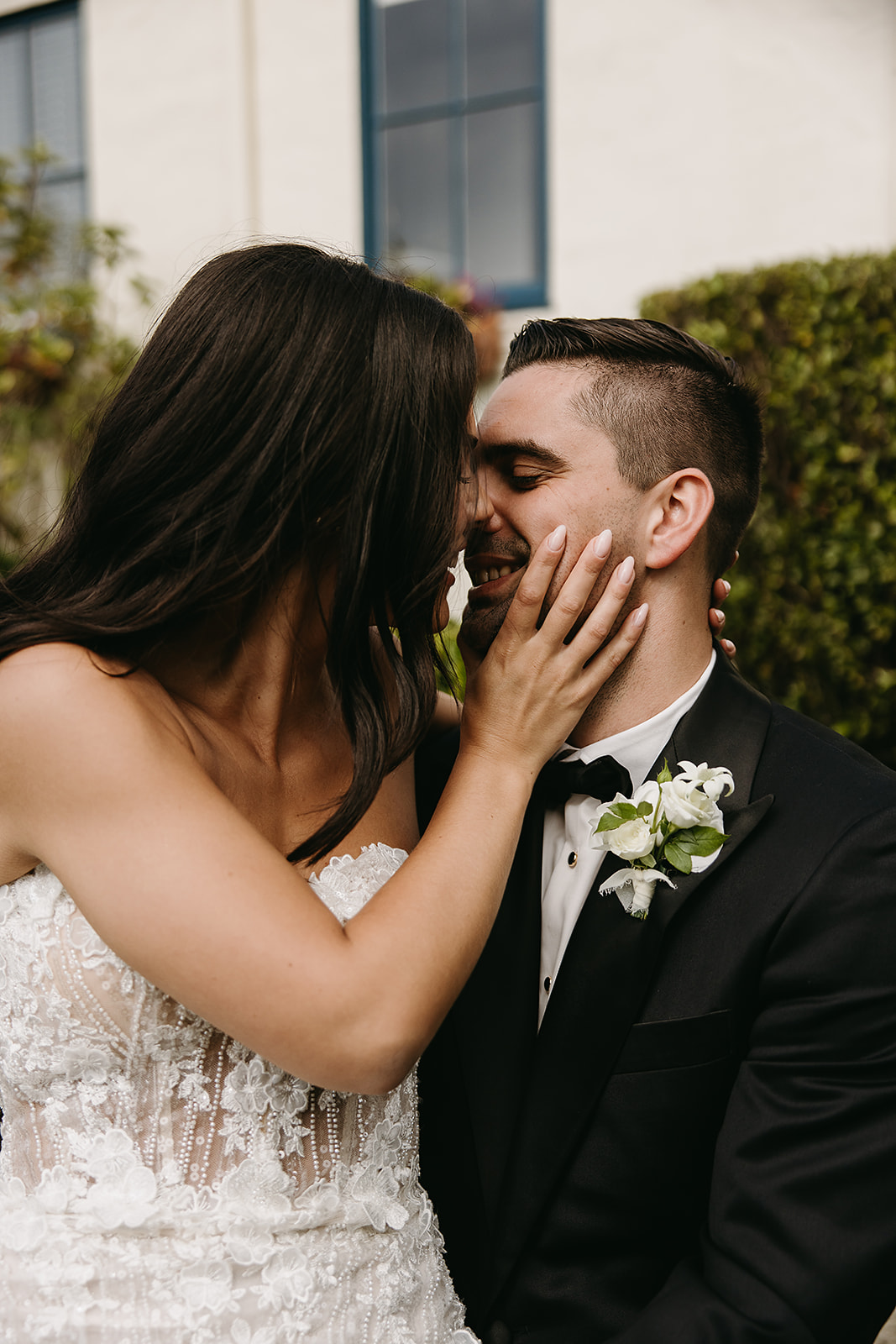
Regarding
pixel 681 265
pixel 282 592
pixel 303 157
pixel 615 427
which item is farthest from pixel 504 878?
pixel 303 157

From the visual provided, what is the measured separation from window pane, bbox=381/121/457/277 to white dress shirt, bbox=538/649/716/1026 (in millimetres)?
5075

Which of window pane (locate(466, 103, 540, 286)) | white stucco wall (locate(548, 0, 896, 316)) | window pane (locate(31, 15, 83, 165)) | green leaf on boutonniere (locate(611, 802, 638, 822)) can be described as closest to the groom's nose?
green leaf on boutonniere (locate(611, 802, 638, 822))

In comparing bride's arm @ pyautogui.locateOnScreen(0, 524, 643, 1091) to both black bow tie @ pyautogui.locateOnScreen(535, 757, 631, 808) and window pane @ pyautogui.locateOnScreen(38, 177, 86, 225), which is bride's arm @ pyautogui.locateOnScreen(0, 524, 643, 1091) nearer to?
black bow tie @ pyautogui.locateOnScreen(535, 757, 631, 808)

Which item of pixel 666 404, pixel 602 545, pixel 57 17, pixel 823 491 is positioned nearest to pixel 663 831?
pixel 602 545

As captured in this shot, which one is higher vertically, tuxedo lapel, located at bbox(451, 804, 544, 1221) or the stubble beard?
the stubble beard

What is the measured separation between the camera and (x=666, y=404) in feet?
7.85

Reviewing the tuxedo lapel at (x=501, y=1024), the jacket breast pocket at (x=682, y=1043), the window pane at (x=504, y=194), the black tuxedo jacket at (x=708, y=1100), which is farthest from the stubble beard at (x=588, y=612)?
the window pane at (x=504, y=194)

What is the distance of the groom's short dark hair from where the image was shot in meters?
2.37

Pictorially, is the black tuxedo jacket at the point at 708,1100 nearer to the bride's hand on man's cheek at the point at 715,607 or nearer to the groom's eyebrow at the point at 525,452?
the bride's hand on man's cheek at the point at 715,607

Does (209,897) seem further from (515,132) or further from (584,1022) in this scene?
(515,132)

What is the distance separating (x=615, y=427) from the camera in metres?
2.36

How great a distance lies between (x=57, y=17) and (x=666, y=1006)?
323 inches

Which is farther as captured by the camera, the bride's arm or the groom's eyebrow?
the groom's eyebrow

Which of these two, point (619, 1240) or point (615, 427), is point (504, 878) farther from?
point (615, 427)
